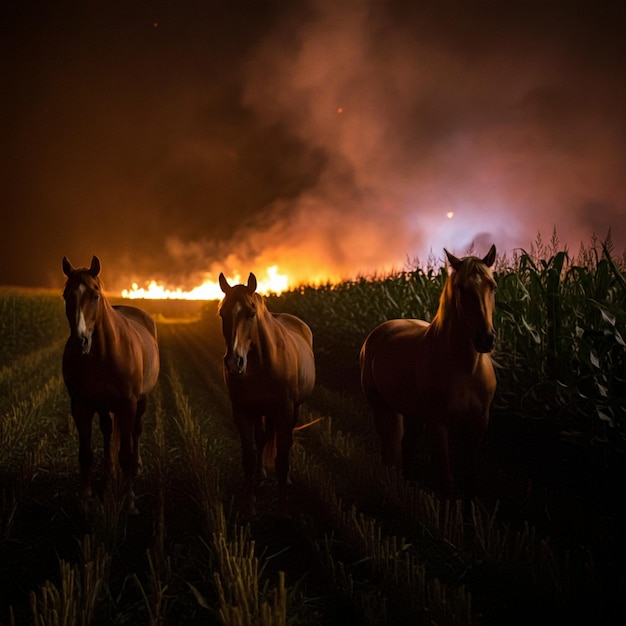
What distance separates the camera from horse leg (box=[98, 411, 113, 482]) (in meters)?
5.66

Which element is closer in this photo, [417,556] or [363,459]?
[417,556]

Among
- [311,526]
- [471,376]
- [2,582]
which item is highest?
[471,376]

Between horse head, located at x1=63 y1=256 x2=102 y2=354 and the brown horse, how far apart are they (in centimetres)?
307

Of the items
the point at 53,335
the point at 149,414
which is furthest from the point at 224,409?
the point at 53,335

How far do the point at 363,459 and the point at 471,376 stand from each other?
213 cm

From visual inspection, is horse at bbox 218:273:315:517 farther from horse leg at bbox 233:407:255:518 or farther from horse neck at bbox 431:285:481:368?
horse neck at bbox 431:285:481:368

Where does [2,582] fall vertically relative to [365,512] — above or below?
below

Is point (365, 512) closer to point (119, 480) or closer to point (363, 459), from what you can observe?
point (363, 459)

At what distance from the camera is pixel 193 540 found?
14.4ft

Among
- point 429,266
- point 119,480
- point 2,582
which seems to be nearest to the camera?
point 2,582

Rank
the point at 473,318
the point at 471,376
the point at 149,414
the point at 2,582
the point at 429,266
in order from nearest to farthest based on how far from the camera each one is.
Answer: the point at 2,582 < the point at 473,318 < the point at 471,376 < the point at 429,266 < the point at 149,414

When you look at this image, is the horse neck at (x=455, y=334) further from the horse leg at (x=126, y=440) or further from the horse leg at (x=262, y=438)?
the horse leg at (x=126, y=440)

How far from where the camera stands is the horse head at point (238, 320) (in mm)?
4348

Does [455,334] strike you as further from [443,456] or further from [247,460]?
[247,460]
